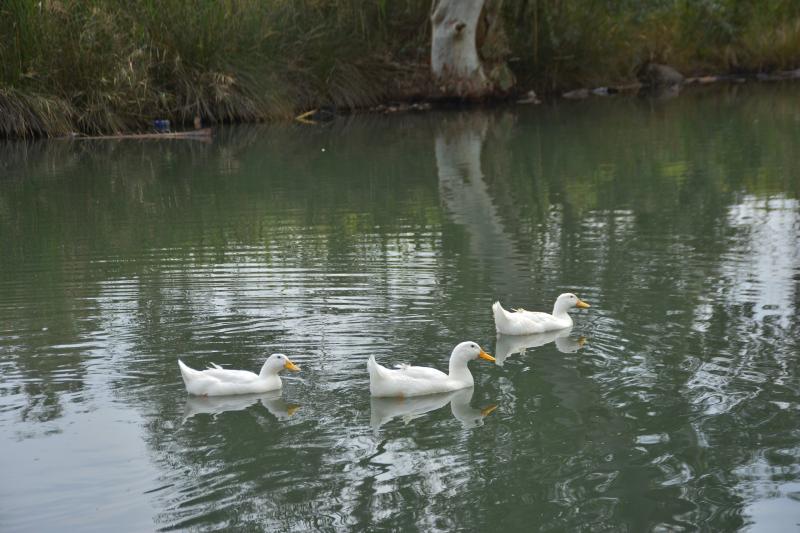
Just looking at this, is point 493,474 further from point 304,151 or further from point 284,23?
point 284,23

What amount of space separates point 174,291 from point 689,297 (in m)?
4.52

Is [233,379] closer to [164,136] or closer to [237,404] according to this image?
[237,404]

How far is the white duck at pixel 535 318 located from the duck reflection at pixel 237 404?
1989 mm

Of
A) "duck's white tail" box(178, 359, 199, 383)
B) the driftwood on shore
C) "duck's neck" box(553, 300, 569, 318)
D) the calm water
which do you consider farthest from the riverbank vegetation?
"duck's white tail" box(178, 359, 199, 383)

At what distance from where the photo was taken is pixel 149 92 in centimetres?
2619

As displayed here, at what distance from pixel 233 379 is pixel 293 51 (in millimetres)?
22352

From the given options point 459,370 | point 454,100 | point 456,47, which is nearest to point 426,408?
point 459,370

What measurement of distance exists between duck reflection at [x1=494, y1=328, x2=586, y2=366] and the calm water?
4 centimetres

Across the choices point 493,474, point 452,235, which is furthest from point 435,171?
point 493,474

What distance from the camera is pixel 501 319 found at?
9289 mm

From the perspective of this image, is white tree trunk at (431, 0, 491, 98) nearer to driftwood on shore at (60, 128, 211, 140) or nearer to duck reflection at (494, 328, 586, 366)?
driftwood on shore at (60, 128, 211, 140)

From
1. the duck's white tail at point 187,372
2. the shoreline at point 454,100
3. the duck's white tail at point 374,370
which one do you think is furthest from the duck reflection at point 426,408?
the shoreline at point 454,100

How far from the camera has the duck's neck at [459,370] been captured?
8273 millimetres

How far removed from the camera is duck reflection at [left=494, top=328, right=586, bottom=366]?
912 cm
